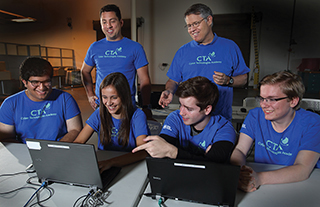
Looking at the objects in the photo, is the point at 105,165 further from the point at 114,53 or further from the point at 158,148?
the point at 114,53

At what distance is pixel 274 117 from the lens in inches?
44.8

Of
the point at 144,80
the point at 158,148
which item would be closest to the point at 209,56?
the point at 144,80

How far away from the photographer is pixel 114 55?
1.98 metres

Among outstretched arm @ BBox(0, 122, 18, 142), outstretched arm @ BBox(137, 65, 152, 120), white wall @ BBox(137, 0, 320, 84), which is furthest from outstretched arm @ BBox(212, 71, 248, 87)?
white wall @ BBox(137, 0, 320, 84)

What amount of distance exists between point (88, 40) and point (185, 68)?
2415mm

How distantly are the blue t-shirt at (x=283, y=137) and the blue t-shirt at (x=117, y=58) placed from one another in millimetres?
1130

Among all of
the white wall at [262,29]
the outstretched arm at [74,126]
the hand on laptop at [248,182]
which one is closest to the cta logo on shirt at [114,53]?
the outstretched arm at [74,126]

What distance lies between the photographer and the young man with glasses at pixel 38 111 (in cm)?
147

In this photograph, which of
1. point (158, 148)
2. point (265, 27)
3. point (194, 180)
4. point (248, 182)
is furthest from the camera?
point (265, 27)

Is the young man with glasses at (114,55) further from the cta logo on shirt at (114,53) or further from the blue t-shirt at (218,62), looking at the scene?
the blue t-shirt at (218,62)

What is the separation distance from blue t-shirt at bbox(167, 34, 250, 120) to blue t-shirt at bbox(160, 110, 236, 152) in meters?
0.51

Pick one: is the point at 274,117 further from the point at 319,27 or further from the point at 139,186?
the point at 319,27

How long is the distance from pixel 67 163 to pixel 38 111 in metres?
0.87

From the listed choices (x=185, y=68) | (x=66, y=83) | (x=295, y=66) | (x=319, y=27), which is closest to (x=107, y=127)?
(x=185, y=68)
